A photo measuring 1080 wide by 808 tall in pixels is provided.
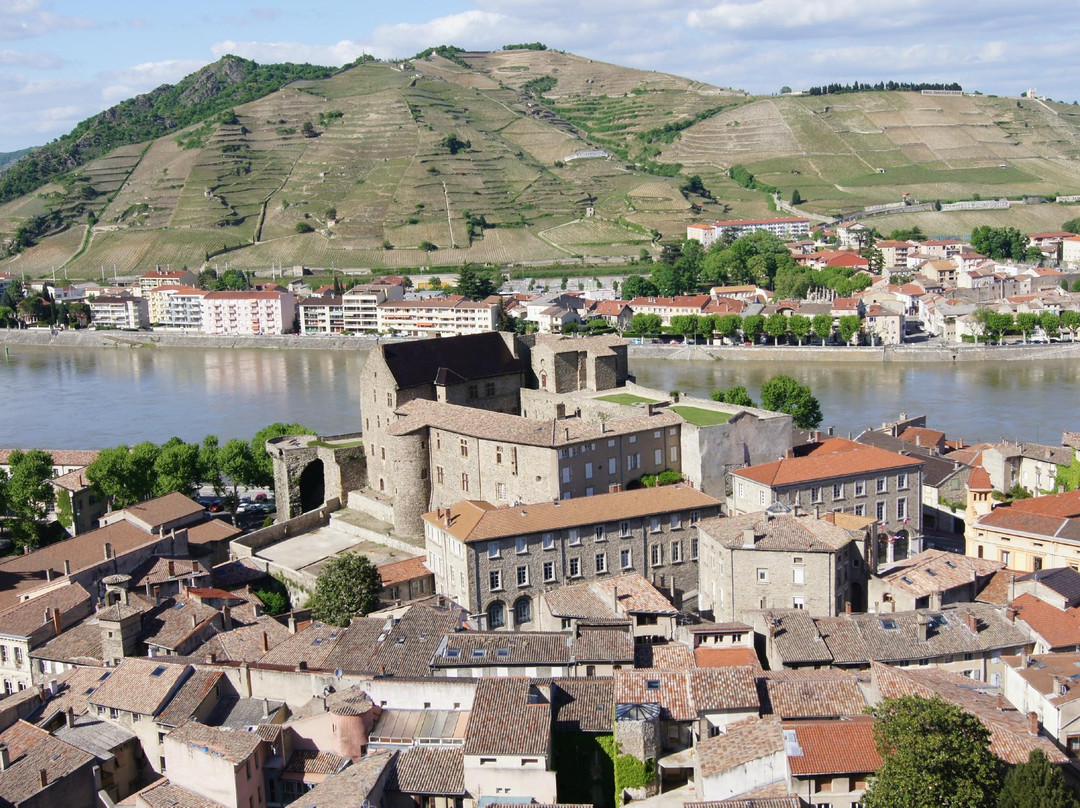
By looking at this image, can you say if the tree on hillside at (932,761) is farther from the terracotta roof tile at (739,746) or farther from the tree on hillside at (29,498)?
the tree on hillside at (29,498)

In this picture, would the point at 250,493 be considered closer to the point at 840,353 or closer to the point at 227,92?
the point at 840,353

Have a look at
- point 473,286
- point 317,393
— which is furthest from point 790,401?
point 473,286

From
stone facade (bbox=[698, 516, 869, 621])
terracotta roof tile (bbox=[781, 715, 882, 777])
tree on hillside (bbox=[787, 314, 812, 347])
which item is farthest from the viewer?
tree on hillside (bbox=[787, 314, 812, 347])

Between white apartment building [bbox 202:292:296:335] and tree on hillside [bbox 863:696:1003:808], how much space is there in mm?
54485

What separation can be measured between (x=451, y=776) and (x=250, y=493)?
1832cm

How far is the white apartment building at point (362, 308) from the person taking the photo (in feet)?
197

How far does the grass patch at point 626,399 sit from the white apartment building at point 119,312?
49599 millimetres

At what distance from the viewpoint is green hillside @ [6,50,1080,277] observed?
8181 centimetres

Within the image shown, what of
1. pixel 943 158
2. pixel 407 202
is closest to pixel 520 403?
pixel 407 202

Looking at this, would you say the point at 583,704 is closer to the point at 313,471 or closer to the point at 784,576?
the point at 784,576

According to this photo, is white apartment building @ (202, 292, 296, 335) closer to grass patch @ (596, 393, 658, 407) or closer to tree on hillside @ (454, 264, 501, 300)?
tree on hillside @ (454, 264, 501, 300)

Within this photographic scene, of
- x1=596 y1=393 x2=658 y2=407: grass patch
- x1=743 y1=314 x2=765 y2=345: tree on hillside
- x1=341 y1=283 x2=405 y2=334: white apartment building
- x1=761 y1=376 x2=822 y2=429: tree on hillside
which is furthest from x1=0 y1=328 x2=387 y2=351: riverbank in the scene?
x1=596 y1=393 x2=658 y2=407: grass patch

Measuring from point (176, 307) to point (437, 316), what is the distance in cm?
1788

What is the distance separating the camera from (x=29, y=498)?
2550 centimetres
